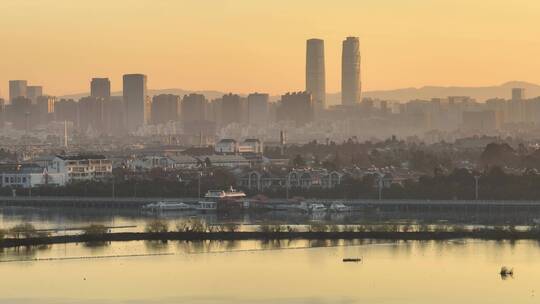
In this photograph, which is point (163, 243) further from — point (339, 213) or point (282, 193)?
point (282, 193)

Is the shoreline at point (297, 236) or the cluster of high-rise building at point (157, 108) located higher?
the cluster of high-rise building at point (157, 108)

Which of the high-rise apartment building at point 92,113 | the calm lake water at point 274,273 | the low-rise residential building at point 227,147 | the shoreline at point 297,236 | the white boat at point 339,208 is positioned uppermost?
the high-rise apartment building at point 92,113

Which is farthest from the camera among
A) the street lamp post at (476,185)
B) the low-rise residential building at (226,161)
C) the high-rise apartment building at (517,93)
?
the high-rise apartment building at (517,93)

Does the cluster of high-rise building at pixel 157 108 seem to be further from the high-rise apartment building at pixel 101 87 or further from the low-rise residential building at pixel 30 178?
the low-rise residential building at pixel 30 178

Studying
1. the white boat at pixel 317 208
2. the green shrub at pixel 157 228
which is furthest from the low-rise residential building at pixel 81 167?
the green shrub at pixel 157 228

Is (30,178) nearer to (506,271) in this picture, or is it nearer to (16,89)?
(506,271)

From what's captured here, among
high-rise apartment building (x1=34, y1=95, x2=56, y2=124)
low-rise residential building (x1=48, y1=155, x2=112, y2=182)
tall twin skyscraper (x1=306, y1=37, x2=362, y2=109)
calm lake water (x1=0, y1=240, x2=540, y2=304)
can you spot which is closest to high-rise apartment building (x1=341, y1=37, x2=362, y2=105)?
tall twin skyscraper (x1=306, y1=37, x2=362, y2=109)

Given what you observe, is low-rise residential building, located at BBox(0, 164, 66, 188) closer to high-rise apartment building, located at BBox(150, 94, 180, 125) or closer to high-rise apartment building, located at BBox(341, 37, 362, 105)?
high-rise apartment building, located at BBox(150, 94, 180, 125)
